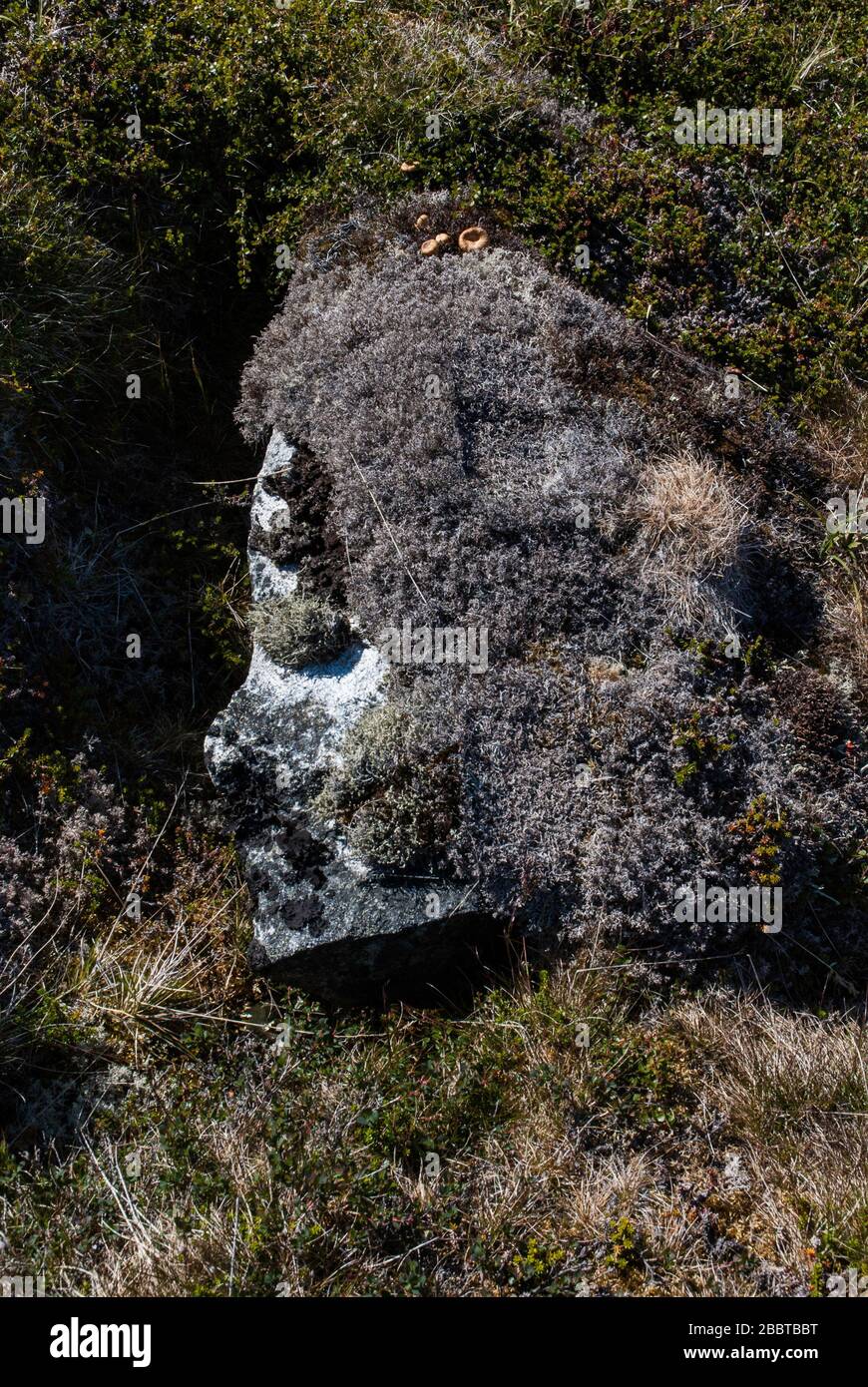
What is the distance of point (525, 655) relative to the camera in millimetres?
5344

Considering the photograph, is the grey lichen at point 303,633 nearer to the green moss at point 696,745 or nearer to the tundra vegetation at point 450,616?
the tundra vegetation at point 450,616

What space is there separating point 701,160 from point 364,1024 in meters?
5.87

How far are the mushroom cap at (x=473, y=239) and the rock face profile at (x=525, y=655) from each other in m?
0.28

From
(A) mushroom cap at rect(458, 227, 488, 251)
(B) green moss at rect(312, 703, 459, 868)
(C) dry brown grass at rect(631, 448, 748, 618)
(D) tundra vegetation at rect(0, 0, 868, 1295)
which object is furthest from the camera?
(A) mushroom cap at rect(458, 227, 488, 251)

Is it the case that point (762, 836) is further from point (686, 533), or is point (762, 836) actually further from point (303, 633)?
point (303, 633)

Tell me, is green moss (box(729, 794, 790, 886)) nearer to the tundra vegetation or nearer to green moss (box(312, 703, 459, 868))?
the tundra vegetation

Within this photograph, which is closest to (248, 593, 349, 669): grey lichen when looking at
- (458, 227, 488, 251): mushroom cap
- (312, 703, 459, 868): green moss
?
(312, 703, 459, 868): green moss

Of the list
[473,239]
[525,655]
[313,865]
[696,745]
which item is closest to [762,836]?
[696,745]

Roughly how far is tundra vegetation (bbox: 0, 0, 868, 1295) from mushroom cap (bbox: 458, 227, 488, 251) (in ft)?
0.38

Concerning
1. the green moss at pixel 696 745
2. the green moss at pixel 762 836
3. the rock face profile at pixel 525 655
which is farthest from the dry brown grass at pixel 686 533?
the green moss at pixel 762 836

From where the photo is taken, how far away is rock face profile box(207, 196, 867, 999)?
5082 millimetres

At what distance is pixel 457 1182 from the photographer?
4.76 meters

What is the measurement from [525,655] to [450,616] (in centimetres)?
46
